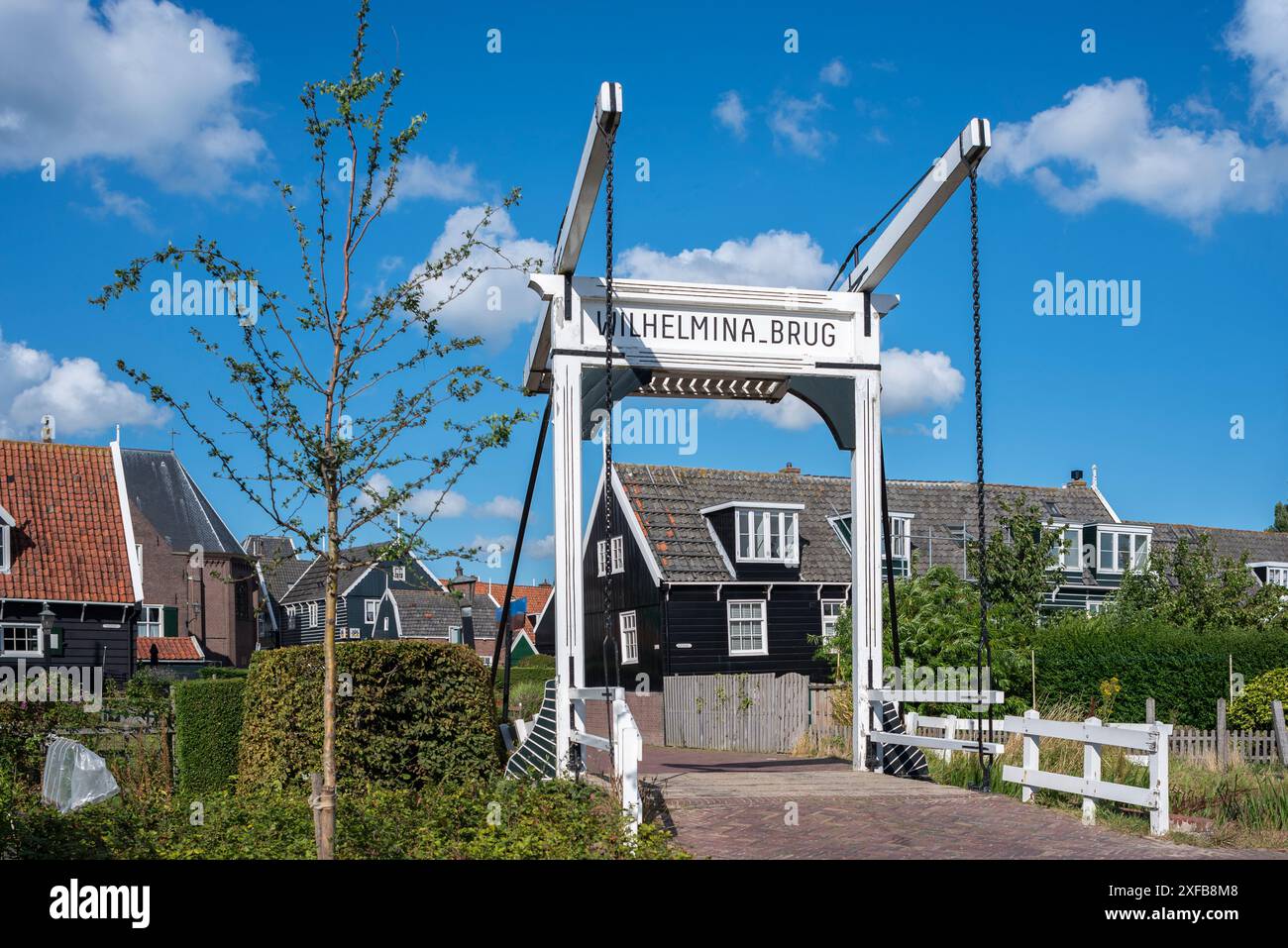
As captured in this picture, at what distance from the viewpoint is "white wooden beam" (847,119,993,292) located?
10906 mm

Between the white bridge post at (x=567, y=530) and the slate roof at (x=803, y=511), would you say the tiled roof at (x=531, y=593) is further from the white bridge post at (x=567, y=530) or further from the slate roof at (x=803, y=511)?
the white bridge post at (x=567, y=530)

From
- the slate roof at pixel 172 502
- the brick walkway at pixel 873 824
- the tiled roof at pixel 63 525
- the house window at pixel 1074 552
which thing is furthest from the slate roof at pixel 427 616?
the brick walkway at pixel 873 824

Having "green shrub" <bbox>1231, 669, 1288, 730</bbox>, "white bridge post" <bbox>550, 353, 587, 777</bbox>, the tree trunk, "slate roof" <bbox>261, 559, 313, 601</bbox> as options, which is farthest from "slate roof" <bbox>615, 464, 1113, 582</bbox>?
"slate roof" <bbox>261, 559, 313, 601</bbox>

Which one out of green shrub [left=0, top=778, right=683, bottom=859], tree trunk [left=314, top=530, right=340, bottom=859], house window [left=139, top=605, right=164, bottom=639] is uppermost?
tree trunk [left=314, top=530, right=340, bottom=859]

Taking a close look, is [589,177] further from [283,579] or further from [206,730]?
[283,579]

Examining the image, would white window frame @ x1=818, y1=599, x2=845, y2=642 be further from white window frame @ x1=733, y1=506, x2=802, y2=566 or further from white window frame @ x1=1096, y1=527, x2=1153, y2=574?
white window frame @ x1=1096, y1=527, x2=1153, y2=574

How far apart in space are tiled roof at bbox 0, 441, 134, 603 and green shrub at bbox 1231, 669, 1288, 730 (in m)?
27.0

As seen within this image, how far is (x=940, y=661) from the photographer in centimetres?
2184

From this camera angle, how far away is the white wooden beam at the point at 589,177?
9992 millimetres

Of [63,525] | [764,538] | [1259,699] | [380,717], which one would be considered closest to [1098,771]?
[380,717]

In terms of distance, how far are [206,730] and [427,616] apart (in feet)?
161

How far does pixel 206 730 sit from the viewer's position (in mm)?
15711

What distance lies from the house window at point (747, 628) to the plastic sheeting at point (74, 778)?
22.9 metres
